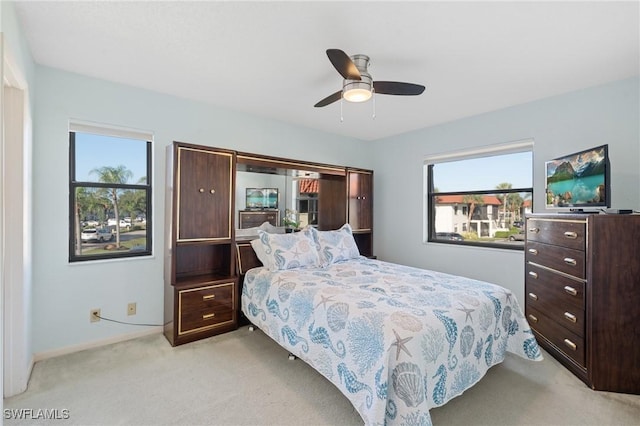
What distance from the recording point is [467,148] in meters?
3.71

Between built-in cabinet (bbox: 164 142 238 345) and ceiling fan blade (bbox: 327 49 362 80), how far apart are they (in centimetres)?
167

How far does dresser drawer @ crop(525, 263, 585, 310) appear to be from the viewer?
91.8 inches

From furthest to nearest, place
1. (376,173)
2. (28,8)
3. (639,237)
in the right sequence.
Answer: (376,173)
(639,237)
(28,8)

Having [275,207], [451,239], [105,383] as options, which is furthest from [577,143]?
[105,383]

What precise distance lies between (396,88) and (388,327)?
1.67 m

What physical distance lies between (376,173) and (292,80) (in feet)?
8.25

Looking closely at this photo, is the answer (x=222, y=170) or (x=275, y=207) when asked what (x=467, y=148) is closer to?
(x=275, y=207)

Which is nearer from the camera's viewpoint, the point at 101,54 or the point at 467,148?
the point at 101,54

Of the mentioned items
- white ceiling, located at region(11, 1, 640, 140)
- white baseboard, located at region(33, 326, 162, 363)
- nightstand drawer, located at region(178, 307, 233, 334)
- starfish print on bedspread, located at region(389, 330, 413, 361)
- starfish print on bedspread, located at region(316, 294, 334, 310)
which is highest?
white ceiling, located at region(11, 1, 640, 140)

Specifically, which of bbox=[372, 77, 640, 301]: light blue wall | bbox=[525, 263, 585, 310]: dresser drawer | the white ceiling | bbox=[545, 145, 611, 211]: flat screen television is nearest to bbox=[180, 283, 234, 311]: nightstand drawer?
the white ceiling

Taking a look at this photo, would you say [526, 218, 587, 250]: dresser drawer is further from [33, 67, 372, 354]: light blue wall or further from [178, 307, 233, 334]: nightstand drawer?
[33, 67, 372, 354]: light blue wall

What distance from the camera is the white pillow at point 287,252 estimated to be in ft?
10.0

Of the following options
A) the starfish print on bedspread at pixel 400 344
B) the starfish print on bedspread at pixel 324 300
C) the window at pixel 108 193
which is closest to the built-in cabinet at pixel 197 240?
the window at pixel 108 193

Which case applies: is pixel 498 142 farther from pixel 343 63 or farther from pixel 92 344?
pixel 92 344
